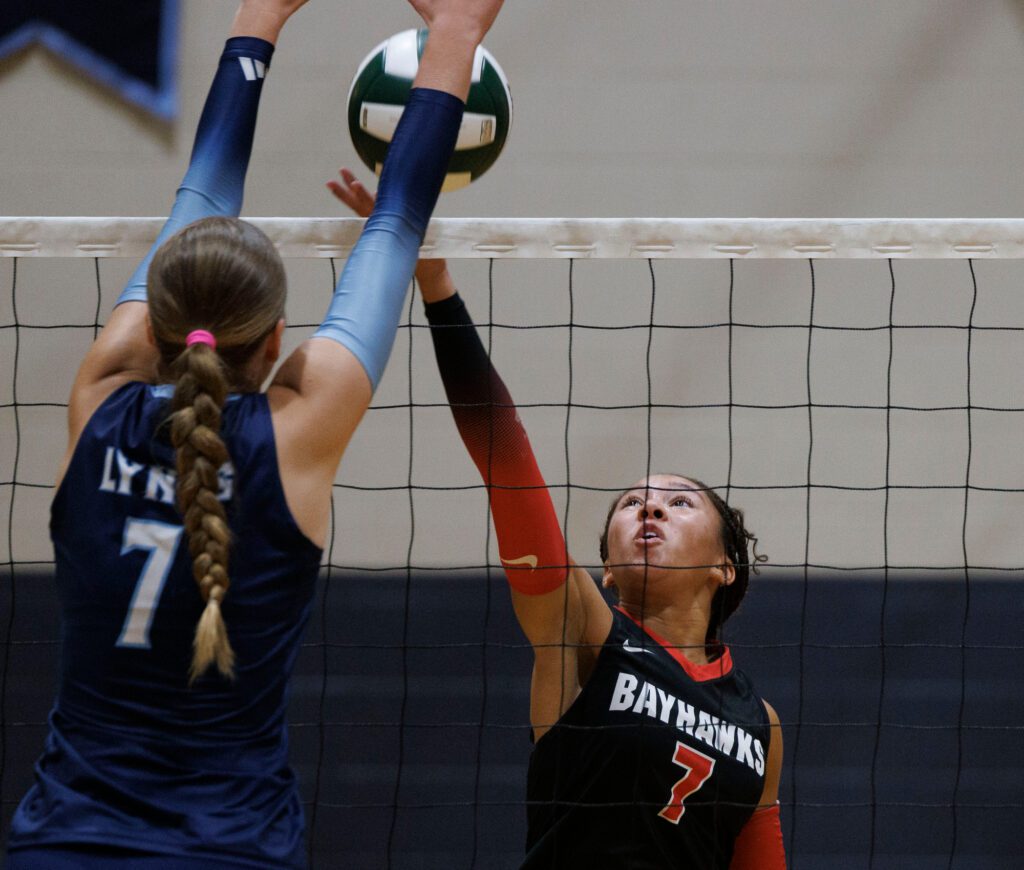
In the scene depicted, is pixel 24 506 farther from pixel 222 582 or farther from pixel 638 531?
pixel 222 582

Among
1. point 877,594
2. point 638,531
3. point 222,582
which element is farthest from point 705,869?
point 877,594

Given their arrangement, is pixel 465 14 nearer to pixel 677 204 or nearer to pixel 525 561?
pixel 525 561

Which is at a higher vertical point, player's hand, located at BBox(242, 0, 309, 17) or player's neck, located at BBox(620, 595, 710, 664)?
player's hand, located at BBox(242, 0, 309, 17)

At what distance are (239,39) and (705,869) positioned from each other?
5.83 feet

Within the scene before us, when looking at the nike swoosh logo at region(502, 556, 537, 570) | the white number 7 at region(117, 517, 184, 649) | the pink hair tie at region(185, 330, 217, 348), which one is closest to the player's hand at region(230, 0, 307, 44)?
the pink hair tie at region(185, 330, 217, 348)

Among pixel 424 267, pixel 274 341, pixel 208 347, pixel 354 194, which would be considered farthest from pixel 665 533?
pixel 208 347

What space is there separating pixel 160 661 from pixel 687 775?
131 centimetres

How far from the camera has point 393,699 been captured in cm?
419

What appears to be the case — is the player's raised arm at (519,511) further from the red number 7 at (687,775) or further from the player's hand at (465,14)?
the player's hand at (465,14)

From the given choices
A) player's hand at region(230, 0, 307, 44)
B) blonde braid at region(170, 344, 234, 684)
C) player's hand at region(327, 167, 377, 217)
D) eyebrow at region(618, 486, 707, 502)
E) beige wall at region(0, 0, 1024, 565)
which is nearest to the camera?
blonde braid at region(170, 344, 234, 684)

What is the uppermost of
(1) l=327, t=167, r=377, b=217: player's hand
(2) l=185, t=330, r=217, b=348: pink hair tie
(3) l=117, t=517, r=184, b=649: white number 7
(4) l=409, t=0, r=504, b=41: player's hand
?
(4) l=409, t=0, r=504, b=41: player's hand

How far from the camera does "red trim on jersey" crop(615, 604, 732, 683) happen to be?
2531mm

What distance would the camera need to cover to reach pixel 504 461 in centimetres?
241

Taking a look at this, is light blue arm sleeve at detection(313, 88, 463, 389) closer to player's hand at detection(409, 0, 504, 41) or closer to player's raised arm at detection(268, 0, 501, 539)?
player's raised arm at detection(268, 0, 501, 539)
